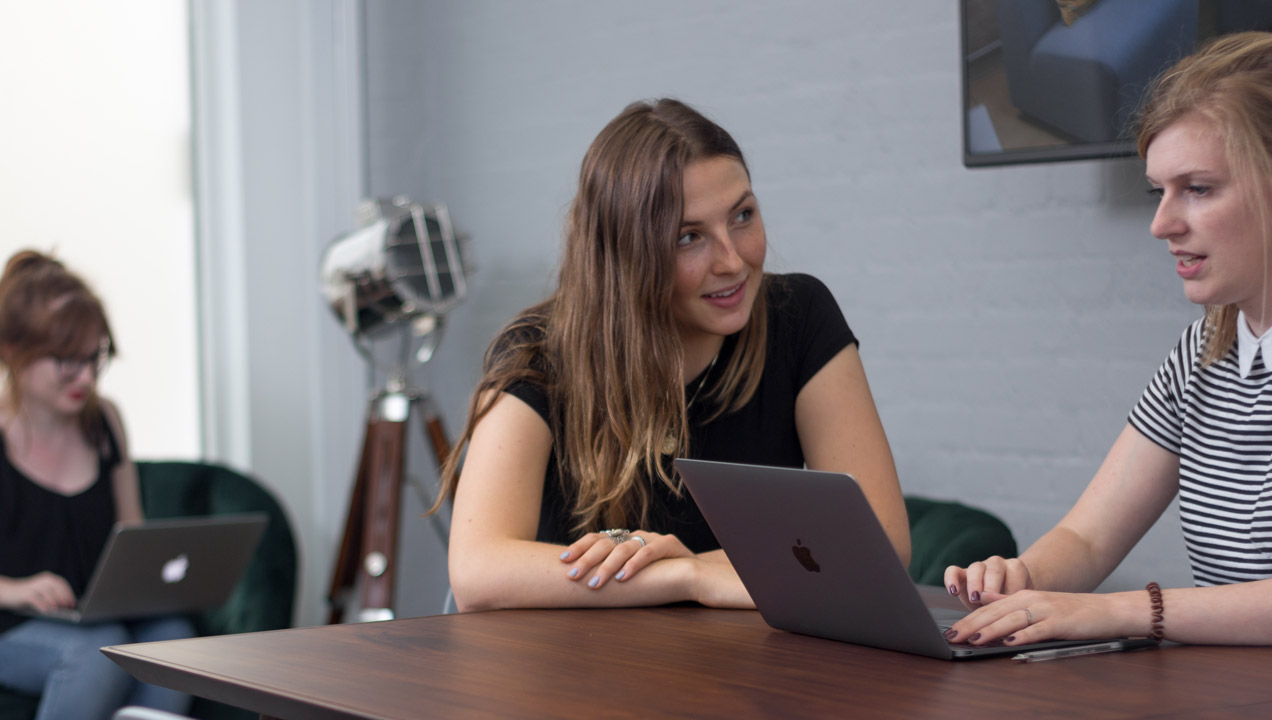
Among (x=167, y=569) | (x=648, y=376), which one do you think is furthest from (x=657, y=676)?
(x=167, y=569)

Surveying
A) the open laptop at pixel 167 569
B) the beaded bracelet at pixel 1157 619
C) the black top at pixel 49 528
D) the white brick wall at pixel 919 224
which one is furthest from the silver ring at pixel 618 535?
the black top at pixel 49 528

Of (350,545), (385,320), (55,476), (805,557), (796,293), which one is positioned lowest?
(350,545)

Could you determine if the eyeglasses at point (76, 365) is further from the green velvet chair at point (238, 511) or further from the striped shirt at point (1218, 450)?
the striped shirt at point (1218, 450)

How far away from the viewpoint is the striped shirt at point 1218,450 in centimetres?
139

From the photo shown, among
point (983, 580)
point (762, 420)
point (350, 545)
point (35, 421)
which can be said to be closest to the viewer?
point (983, 580)

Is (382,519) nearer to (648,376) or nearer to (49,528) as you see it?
(49,528)

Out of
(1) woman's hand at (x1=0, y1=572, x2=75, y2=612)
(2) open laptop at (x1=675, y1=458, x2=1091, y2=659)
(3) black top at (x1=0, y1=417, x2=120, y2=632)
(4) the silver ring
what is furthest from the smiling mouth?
(3) black top at (x1=0, y1=417, x2=120, y2=632)

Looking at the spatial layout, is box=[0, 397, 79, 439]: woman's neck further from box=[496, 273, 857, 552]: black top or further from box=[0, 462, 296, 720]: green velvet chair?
box=[496, 273, 857, 552]: black top

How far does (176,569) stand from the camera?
257 cm

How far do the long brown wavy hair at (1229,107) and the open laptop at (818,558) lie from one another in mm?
493

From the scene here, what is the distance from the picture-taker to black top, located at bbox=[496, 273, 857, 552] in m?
1.74

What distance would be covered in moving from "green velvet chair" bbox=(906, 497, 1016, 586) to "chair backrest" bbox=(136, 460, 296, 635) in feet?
5.08

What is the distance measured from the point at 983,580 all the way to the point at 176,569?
182cm

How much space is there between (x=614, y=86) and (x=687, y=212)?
148cm
